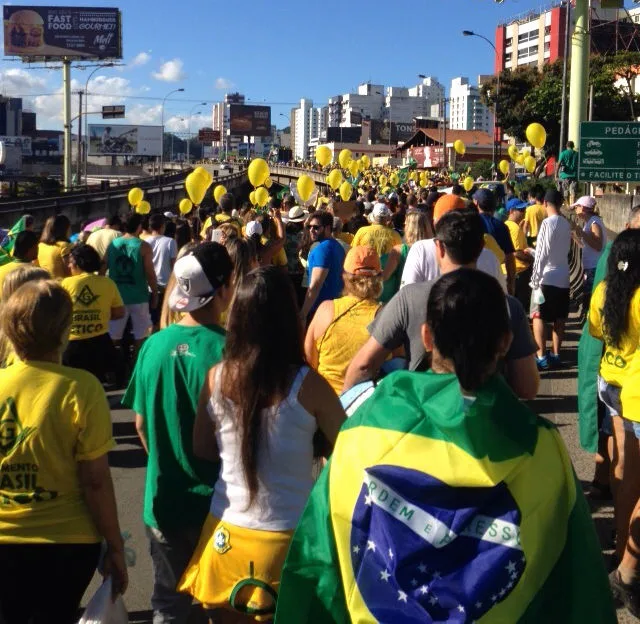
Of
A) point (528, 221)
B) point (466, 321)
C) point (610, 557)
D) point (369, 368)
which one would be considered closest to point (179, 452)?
point (369, 368)

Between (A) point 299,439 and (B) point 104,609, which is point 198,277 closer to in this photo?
(A) point 299,439

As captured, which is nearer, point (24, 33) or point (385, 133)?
point (24, 33)

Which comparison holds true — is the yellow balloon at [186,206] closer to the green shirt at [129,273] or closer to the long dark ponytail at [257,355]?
the green shirt at [129,273]

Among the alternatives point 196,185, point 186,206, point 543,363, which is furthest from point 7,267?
point 186,206

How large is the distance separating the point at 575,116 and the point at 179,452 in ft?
78.9

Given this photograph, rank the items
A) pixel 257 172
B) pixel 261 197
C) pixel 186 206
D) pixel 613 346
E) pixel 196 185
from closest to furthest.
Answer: pixel 613 346 → pixel 196 185 → pixel 257 172 → pixel 261 197 → pixel 186 206

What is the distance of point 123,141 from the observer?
5202 inches

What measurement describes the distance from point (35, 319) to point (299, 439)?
1008mm

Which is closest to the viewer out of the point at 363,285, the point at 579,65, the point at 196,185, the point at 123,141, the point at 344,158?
the point at 363,285

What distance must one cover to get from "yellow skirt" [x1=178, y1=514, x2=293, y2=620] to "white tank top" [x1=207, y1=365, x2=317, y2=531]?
0.13 feet

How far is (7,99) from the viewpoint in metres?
143

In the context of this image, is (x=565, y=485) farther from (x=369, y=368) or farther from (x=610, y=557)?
(x=610, y=557)

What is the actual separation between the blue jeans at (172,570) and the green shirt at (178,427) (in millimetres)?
43

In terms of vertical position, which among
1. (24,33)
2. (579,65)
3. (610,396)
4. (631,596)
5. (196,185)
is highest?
(24,33)
